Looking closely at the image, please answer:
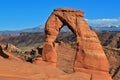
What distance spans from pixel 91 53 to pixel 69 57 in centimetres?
4030

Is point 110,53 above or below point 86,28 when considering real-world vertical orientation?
below

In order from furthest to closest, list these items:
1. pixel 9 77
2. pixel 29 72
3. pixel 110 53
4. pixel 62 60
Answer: pixel 110 53
pixel 62 60
pixel 29 72
pixel 9 77

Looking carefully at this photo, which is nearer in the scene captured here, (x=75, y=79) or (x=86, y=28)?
(x=75, y=79)

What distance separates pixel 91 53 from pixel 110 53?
45.0 m

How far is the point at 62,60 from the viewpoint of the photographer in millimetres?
68625

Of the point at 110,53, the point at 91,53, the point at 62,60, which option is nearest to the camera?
the point at 91,53

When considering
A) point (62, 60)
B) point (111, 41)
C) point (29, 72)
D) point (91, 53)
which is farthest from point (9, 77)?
point (111, 41)

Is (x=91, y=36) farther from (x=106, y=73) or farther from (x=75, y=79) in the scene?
(x=75, y=79)

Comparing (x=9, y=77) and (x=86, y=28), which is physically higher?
(x=86, y=28)

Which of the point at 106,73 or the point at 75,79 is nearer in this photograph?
the point at 75,79

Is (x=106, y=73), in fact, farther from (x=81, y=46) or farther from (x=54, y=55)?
(x=54, y=55)

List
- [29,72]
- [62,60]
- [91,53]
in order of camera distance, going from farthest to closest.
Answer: [62,60] < [91,53] < [29,72]

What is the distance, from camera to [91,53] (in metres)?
31.0

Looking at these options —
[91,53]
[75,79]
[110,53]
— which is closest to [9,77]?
[75,79]
